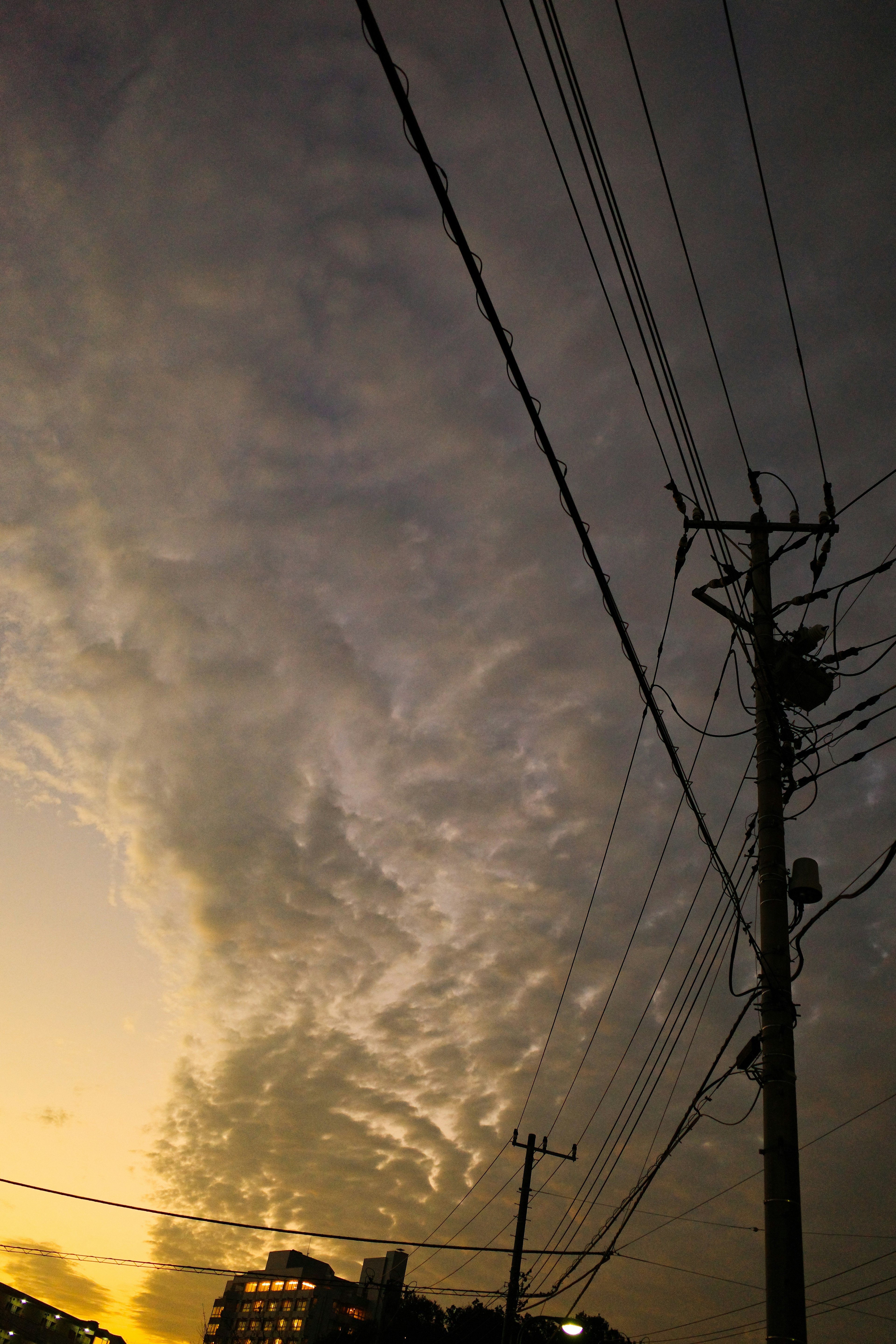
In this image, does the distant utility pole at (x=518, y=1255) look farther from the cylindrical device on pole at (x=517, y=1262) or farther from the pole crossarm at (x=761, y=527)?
the pole crossarm at (x=761, y=527)

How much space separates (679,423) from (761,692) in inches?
119

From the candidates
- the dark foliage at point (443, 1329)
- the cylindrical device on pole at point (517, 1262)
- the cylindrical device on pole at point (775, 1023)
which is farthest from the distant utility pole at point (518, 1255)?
the dark foliage at point (443, 1329)

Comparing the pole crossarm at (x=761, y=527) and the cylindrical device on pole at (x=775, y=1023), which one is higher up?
the pole crossarm at (x=761, y=527)

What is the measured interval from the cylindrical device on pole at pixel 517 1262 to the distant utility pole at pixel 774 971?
20.6 metres

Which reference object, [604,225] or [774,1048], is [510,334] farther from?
[774,1048]

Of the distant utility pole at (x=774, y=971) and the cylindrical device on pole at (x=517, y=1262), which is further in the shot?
the cylindrical device on pole at (x=517, y=1262)

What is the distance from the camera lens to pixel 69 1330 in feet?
423

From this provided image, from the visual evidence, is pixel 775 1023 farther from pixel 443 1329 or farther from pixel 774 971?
pixel 443 1329

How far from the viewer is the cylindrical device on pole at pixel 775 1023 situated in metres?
6.66

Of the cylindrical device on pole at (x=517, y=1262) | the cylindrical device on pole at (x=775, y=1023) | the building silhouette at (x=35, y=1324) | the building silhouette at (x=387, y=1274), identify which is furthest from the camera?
the building silhouette at (x=35, y=1324)

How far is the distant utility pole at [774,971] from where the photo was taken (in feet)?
22.0

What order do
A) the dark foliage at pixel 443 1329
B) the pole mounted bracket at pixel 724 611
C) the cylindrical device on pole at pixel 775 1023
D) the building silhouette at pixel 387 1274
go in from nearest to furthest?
the cylindrical device on pole at pixel 775 1023 → the pole mounted bracket at pixel 724 611 → the dark foliage at pixel 443 1329 → the building silhouette at pixel 387 1274

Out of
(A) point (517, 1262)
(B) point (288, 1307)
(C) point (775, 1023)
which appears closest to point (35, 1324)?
(B) point (288, 1307)

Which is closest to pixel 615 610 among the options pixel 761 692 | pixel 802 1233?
pixel 761 692
